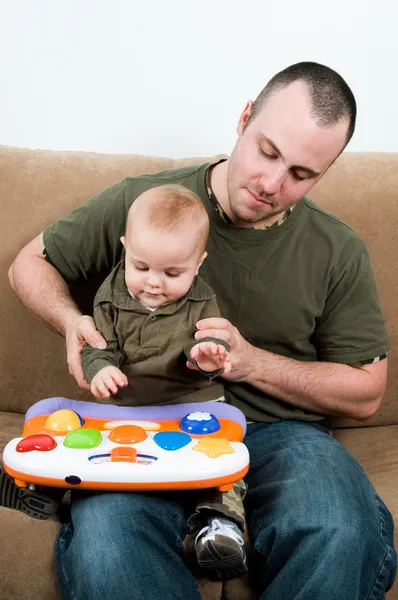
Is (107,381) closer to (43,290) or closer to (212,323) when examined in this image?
(212,323)

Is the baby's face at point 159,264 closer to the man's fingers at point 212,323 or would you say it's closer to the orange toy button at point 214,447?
the man's fingers at point 212,323

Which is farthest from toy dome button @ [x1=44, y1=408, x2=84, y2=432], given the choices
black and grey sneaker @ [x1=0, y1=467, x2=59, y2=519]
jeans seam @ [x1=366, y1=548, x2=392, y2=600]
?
jeans seam @ [x1=366, y1=548, x2=392, y2=600]

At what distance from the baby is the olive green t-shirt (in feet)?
0.58

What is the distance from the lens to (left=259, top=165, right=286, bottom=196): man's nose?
57.8 inches

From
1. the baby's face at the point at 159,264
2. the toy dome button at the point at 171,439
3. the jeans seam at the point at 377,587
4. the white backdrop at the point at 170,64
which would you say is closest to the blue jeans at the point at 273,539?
the jeans seam at the point at 377,587

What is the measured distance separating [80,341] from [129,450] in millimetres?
272

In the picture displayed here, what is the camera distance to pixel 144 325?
1.37 m

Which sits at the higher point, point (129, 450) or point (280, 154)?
point (280, 154)

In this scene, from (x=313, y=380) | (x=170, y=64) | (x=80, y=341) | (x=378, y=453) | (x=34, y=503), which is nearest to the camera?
(x=34, y=503)

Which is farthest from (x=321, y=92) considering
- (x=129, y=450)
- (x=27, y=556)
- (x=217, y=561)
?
(x=27, y=556)

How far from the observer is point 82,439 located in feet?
4.15

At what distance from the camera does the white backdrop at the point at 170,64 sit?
2.03 m

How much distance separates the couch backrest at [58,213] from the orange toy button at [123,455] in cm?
62

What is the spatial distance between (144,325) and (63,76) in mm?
1028
